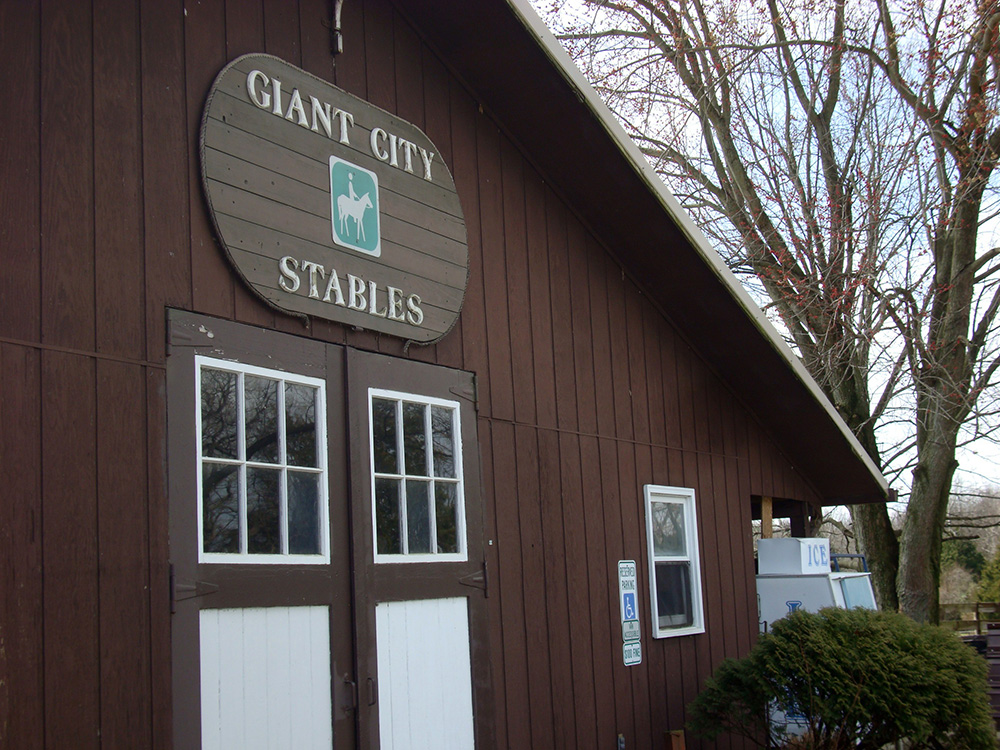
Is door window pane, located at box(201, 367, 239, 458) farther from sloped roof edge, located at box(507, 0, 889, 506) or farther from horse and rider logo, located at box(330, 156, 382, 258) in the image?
sloped roof edge, located at box(507, 0, 889, 506)

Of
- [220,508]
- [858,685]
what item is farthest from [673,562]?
[220,508]

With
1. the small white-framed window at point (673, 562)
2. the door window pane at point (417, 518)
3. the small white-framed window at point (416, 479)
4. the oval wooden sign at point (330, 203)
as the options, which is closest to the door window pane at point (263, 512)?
the small white-framed window at point (416, 479)

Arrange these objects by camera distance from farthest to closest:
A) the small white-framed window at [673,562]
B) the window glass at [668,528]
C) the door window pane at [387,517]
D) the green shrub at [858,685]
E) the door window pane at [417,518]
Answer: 1. the window glass at [668,528]
2. the small white-framed window at [673,562]
3. the green shrub at [858,685]
4. the door window pane at [417,518]
5. the door window pane at [387,517]

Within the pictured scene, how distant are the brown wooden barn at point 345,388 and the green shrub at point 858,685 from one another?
0.82 m

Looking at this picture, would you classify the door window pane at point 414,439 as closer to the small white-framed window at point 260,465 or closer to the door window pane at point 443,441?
the door window pane at point 443,441

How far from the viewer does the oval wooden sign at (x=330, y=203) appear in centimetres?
532

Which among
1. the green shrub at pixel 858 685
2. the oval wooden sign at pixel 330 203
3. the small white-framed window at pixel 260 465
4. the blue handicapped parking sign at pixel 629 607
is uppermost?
the oval wooden sign at pixel 330 203

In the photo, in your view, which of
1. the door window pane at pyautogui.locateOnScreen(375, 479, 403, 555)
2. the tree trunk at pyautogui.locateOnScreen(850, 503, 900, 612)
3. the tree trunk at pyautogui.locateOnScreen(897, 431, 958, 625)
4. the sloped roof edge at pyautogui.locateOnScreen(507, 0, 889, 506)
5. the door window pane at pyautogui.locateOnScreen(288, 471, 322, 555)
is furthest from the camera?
the tree trunk at pyautogui.locateOnScreen(850, 503, 900, 612)

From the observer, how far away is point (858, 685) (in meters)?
6.99

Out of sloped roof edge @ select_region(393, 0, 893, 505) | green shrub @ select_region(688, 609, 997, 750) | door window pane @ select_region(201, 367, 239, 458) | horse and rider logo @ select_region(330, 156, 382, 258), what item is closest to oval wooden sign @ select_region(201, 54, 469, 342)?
horse and rider logo @ select_region(330, 156, 382, 258)

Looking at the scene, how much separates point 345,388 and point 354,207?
107 cm

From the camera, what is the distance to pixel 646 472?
8.27 meters

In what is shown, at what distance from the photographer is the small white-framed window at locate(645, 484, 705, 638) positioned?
321 inches

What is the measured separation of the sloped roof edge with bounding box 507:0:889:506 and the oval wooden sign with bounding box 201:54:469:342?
1003mm
